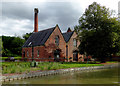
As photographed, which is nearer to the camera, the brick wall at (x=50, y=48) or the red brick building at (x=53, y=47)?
the brick wall at (x=50, y=48)

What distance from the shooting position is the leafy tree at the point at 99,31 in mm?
27234

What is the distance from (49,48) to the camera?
92.3ft

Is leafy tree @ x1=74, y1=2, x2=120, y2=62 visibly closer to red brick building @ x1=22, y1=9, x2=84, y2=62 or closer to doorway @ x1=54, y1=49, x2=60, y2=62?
red brick building @ x1=22, y1=9, x2=84, y2=62

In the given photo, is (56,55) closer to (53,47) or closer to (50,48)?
(53,47)

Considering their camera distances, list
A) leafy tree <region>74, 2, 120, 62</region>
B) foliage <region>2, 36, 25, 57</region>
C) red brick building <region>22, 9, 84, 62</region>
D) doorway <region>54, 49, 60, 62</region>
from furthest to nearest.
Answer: foliage <region>2, 36, 25, 57</region>
doorway <region>54, 49, 60, 62</region>
red brick building <region>22, 9, 84, 62</region>
leafy tree <region>74, 2, 120, 62</region>

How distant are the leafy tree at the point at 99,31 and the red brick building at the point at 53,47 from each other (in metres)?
3.81

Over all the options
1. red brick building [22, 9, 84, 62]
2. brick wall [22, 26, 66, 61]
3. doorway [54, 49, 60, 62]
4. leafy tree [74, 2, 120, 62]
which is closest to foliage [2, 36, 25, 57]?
red brick building [22, 9, 84, 62]

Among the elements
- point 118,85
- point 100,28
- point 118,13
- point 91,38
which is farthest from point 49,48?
point 118,85

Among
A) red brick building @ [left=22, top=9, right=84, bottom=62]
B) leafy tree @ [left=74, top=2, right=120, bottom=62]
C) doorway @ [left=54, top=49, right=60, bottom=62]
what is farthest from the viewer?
doorway @ [left=54, top=49, right=60, bottom=62]

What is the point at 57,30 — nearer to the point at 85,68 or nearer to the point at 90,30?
the point at 90,30

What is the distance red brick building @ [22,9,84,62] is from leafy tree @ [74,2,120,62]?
3.81 m

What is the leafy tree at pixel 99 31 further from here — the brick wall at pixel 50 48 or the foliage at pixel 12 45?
the foliage at pixel 12 45

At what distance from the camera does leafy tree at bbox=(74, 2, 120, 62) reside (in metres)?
27.2

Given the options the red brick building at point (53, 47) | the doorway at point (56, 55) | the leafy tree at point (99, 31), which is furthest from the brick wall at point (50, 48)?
the leafy tree at point (99, 31)
